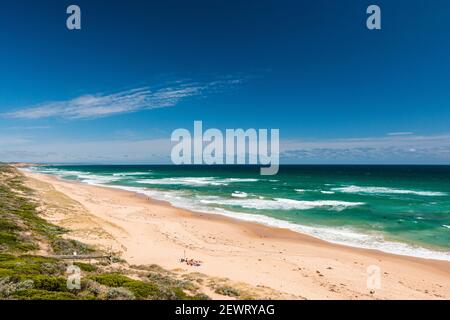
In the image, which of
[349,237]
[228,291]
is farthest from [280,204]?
[228,291]

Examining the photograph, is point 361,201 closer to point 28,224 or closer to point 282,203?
point 282,203

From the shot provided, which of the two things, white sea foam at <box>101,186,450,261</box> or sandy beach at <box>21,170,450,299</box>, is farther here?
white sea foam at <box>101,186,450,261</box>

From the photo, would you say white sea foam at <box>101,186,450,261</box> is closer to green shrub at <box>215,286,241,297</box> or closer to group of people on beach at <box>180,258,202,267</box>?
group of people on beach at <box>180,258,202,267</box>

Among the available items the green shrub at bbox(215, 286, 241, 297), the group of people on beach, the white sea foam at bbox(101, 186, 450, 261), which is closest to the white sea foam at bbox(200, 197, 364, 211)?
the white sea foam at bbox(101, 186, 450, 261)

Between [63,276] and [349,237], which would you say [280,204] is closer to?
[349,237]

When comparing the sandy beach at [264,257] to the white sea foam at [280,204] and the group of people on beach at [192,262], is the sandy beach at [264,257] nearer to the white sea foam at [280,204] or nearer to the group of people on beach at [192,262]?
the group of people on beach at [192,262]
